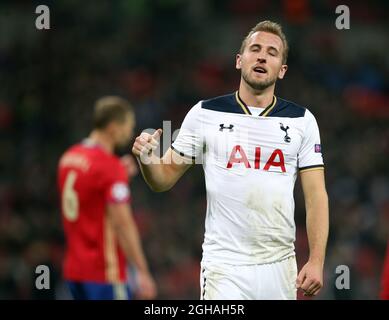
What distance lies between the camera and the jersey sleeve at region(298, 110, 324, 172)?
554 centimetres

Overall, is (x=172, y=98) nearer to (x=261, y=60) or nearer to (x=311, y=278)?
(x=261, y=60)

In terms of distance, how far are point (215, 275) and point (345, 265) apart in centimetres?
688

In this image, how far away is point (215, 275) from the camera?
5.46 metres

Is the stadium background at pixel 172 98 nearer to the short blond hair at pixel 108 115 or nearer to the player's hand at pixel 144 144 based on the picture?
the short blond hair at pixel 108 115

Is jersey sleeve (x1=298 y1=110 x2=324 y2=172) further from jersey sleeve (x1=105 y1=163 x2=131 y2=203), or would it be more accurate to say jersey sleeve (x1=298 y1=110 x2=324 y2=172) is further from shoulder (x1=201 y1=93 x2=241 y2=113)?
jersey sleeve (x1=105 y1=163 x2=131 y2=203)

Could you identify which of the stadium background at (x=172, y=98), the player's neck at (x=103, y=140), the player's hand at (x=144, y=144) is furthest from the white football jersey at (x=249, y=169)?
the stadium background at (x=172, y=98)

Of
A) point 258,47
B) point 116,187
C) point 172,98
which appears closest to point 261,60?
point 258,47

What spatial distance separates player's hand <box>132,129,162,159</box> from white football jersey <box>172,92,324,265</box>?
1.53 feet

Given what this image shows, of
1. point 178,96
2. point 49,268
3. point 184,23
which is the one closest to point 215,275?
point 49,268

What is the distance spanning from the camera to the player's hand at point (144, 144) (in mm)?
5121

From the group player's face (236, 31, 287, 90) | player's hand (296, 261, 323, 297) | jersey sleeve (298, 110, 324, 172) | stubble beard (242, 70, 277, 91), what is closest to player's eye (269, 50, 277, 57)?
player's face (236, 31, 287, 90)

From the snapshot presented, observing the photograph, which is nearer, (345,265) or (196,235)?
(345,265)

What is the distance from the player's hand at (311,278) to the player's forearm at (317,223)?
0.10 metres
